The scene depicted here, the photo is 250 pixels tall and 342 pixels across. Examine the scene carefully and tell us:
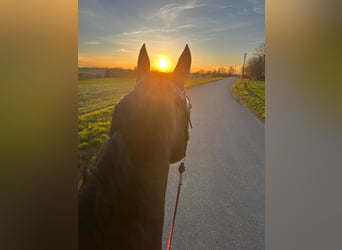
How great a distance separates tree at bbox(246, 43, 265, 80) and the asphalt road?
0.09m

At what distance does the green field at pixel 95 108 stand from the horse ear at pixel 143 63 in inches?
1.8

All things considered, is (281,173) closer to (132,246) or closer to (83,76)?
(132,246)

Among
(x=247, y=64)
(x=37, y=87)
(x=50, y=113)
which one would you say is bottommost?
(x=50, y=113)

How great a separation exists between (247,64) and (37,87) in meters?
0.87

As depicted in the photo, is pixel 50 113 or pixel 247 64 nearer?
pixel 247 64

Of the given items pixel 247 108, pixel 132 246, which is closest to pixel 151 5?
pixel 247 108

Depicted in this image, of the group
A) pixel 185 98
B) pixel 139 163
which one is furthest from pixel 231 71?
pixel 139 163

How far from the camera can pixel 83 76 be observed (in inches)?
66.3

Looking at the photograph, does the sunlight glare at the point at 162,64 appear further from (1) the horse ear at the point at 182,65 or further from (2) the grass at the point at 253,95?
(2) the grass at the point at 253,95

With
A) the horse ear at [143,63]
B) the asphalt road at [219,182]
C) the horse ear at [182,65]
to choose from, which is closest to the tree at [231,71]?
the asphalt road at [219,182]

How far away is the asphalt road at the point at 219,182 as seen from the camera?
1.58 meters

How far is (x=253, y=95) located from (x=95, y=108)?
64cm

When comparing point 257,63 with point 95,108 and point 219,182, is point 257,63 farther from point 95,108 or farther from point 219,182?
point 95,108

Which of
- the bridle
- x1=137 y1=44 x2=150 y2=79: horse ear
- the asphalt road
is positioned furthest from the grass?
x1=137 y1=44 x2=150 y2=79: horse ear
